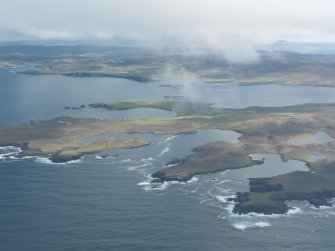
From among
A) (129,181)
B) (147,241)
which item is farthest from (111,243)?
(129,181)

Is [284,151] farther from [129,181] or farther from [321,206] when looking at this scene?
[129,181]

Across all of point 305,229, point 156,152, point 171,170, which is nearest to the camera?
point 305,229

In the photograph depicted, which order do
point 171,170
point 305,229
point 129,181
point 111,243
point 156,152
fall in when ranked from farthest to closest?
point 156,152, point 171,170, point 129,181, point 305,229, point 111,243

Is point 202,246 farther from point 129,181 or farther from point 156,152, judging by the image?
point 156,152

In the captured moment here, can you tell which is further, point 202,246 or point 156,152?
point 156,152

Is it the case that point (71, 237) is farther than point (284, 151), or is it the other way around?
point (284, 151)

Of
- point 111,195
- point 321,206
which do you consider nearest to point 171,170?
point 111,195

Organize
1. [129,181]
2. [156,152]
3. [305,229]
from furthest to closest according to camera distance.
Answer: [156,152] < [129,181] < [305,229]

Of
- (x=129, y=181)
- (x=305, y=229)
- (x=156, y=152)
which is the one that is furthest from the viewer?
(x=156, y=152)

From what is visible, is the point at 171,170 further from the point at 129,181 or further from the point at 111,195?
the point at 111,195
